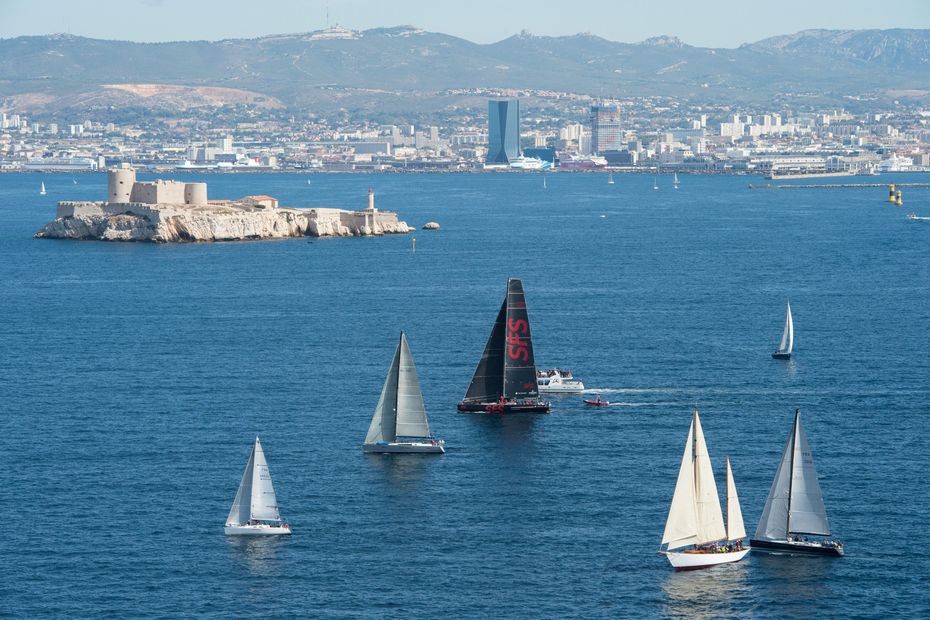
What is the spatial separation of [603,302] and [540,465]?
3455cm

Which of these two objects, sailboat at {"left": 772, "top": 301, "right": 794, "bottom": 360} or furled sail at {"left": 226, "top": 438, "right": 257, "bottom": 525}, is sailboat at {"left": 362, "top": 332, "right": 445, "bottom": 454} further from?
sailboat at {"left": 772, "top": 301, "right": 794, "bottom": 360}

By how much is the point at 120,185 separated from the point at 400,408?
7868cm

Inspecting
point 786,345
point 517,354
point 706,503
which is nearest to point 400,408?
point 517,354

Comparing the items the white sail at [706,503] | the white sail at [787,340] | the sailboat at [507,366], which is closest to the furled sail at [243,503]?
the white sail at [706,503]

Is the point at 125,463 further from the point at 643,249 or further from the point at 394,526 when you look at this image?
the point at 643,249

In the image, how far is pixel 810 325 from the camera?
69.6 m

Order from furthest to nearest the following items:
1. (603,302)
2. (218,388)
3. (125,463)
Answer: (603,302) → (218,388) → (125,463)

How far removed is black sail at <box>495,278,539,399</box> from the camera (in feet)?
166

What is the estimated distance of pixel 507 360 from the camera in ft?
167

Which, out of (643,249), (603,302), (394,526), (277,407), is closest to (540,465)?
(394,526)

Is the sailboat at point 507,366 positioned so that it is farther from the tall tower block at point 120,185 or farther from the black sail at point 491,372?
the tall tower block at point 120,185

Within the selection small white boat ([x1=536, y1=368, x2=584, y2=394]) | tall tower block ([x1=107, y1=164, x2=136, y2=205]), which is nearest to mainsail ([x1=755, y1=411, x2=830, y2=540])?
small white boat ([x1=536, y1=368, x2=584, y2=394])

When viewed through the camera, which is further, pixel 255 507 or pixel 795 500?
pixel 255 507

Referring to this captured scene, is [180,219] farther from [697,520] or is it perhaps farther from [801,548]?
[801,548]
